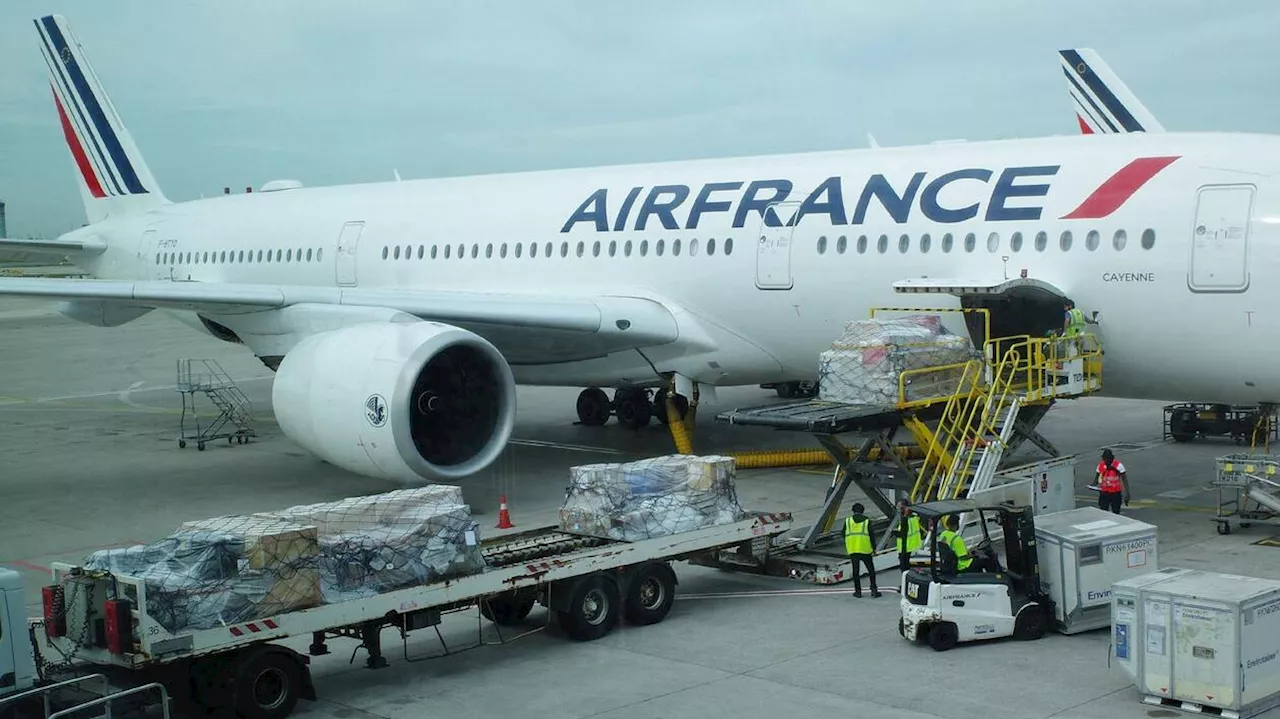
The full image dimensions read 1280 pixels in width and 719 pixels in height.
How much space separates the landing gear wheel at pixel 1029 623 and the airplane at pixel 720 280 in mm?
5061

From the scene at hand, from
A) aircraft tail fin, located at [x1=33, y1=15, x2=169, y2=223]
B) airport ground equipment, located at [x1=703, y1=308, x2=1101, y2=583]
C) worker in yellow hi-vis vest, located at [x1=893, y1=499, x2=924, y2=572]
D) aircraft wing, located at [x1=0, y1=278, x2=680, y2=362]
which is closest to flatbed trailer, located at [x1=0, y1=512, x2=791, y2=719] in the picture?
worker in yellow hi-vis vest, located at [x1=893, y1=499, x2=924, y2=572]

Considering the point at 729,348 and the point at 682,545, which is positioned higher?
the point at 729,348

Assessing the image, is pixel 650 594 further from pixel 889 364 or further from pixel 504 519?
pixel 504 519

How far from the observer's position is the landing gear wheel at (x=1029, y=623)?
10.9 m

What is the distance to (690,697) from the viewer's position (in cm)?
973

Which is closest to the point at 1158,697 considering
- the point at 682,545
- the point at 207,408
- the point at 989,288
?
the point at 682,545

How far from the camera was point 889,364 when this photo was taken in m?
14.2

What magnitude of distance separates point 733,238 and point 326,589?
9.69 m

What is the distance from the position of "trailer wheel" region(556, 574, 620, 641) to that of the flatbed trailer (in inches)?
0.4

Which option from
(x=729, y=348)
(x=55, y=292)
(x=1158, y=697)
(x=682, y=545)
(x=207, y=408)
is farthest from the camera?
(x=207, y=408)

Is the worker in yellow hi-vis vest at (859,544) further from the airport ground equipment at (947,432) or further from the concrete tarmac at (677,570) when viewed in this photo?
the airport ground equipment at (947,432)

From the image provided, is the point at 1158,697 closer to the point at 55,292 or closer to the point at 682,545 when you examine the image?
the point at 682,545

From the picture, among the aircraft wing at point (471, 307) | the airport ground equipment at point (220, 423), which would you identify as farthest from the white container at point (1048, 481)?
the airport ground equipment at point (220, 423)

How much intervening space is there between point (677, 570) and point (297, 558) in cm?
515
